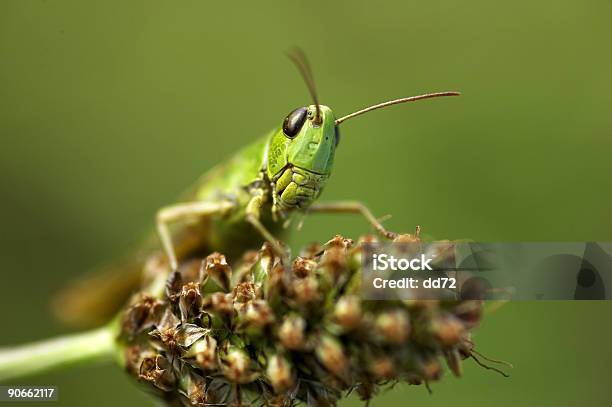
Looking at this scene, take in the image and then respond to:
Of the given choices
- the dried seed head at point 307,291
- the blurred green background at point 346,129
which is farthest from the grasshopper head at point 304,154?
the blurred green background at point 346,129

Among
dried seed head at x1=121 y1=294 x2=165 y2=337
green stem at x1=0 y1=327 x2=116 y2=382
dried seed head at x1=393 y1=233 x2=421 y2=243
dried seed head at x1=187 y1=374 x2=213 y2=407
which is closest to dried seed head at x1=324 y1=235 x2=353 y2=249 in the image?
dried seed head at x1=393 y1=233 x2=421 y2=243

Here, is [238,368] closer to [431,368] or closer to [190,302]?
[190,302]

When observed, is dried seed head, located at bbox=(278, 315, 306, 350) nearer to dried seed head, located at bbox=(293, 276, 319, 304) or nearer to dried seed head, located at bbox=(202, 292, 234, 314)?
dried seed head, located at bbox=(293, 276, 319, 304)

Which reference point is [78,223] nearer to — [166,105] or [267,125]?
[166,105]

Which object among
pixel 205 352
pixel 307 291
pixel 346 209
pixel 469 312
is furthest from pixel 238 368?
pixel 346 209

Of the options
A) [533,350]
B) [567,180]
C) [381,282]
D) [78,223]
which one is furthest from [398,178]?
[381,282]
